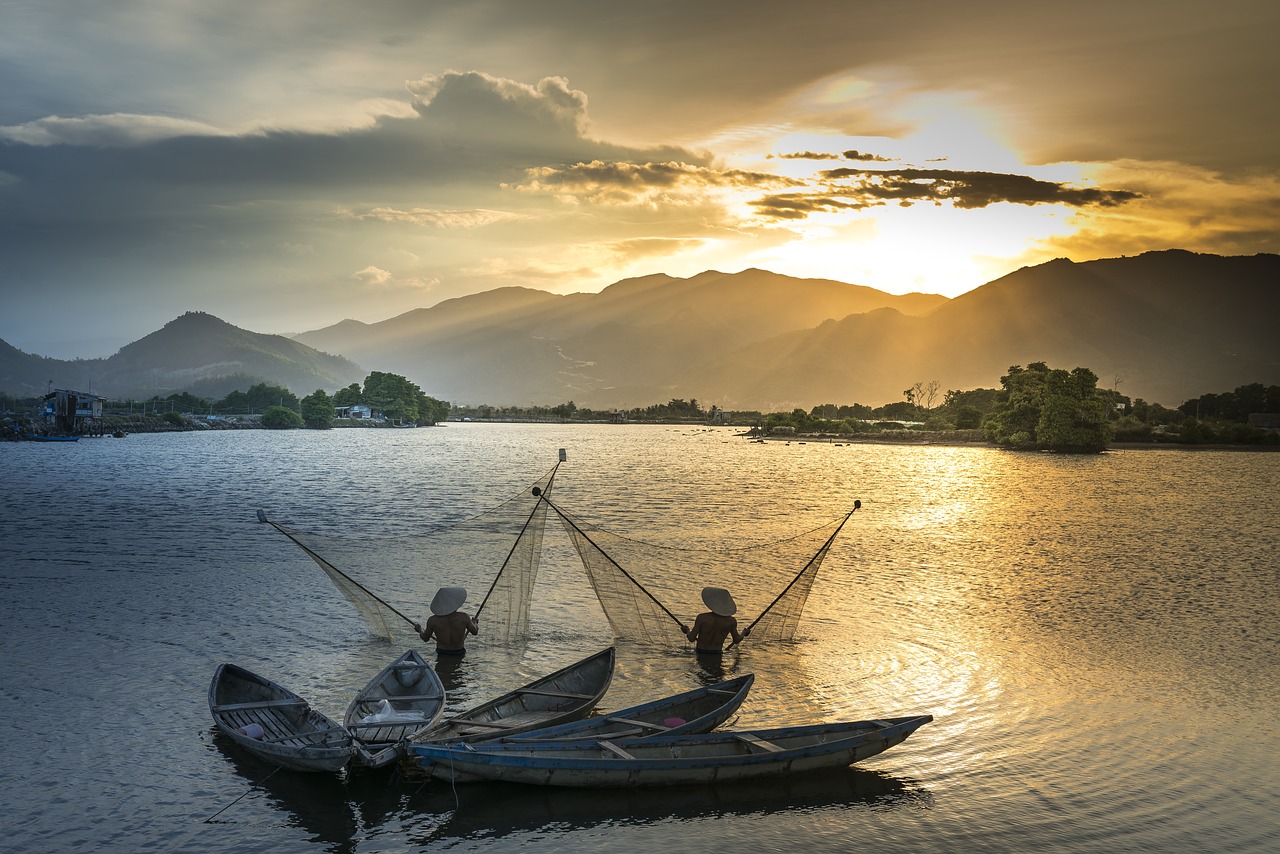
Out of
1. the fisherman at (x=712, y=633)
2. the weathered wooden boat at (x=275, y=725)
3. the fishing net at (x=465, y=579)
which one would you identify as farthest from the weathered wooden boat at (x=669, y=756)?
the fishing net at (x=465, y=579)

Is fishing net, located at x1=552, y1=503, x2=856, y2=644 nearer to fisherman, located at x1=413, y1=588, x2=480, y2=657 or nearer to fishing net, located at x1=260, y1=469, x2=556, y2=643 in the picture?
fishing net, located at x1=260, y1=469, x2=556, y2=643

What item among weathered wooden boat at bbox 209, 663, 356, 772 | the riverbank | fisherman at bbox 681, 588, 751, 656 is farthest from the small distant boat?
fisherman at bbox 681, 588, 751, 656

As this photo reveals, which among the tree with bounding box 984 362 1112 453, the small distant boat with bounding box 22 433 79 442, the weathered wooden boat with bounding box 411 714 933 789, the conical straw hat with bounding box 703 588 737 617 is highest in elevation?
the tree with bounding box 984 362 1112 453

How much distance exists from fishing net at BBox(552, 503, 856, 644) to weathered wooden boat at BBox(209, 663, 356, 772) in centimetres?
608

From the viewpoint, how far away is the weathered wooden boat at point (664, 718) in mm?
12445

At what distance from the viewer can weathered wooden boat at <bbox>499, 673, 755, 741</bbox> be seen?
40.8 feet

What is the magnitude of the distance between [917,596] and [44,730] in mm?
21840

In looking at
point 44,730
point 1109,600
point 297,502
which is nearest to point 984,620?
point 1109,600

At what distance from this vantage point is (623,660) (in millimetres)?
18250

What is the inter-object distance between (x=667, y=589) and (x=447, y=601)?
10626 millimetres

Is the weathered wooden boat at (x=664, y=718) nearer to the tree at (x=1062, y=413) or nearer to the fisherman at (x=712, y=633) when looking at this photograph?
the fisherman at (x=712, y=633)

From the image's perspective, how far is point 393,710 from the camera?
12961 mm

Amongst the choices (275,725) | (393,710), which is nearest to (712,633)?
(393,710)

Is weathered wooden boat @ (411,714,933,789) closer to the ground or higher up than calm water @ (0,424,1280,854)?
higher up
